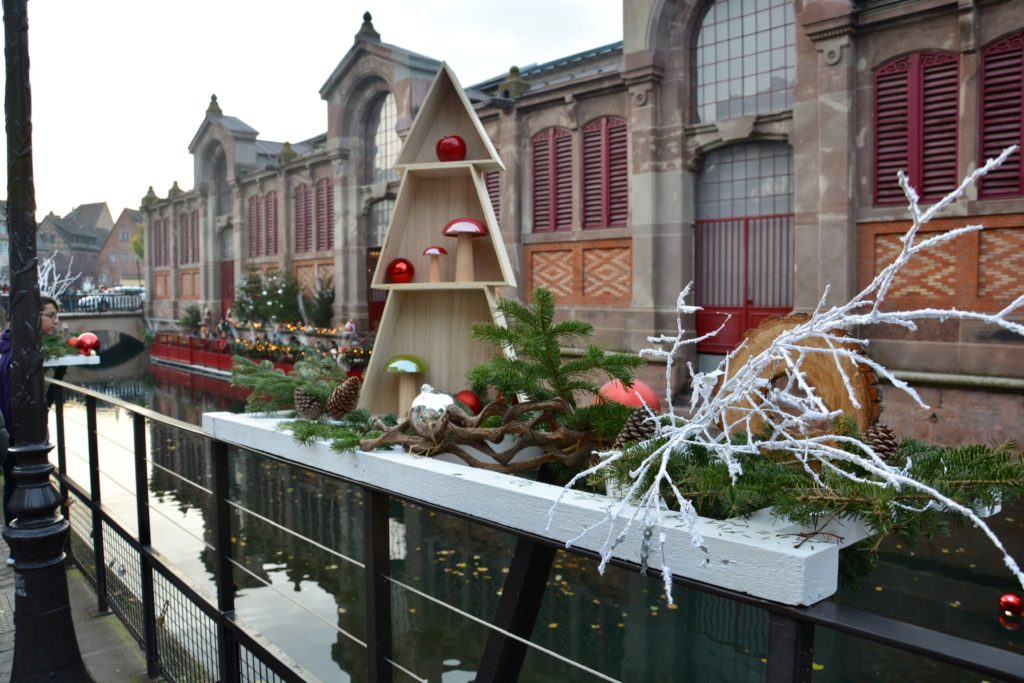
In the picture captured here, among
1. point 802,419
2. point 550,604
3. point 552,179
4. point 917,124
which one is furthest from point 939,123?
point 802,419

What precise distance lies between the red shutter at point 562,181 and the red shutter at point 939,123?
7.06 meters

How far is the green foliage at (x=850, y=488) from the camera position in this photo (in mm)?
1866

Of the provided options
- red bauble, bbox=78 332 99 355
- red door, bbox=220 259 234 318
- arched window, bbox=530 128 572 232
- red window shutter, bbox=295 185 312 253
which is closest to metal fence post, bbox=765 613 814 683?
red bauble, bbox=78 332 99 355

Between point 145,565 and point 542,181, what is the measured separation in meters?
14.4

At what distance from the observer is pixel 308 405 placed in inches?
170

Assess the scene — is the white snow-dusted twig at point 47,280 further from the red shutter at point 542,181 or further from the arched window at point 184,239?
the arched window at point 184,239

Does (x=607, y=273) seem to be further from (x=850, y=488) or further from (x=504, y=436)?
(x=850, y=488)

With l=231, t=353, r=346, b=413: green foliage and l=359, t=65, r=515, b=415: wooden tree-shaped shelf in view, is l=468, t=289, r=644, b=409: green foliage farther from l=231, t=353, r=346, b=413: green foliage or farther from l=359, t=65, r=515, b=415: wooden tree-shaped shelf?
l=359, t=65, r=515, b=415: wooden tree-shaped shelf

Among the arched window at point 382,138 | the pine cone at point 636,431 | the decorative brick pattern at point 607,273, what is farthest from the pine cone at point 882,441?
the arched window at point 382,138

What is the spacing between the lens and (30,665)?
400cm

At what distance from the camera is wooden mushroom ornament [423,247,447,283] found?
5562 mm

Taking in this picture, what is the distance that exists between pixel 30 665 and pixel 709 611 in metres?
5.68

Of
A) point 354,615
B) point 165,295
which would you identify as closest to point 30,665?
point 354,615

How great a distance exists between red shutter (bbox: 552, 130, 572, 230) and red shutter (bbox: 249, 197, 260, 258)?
15.9 meters
